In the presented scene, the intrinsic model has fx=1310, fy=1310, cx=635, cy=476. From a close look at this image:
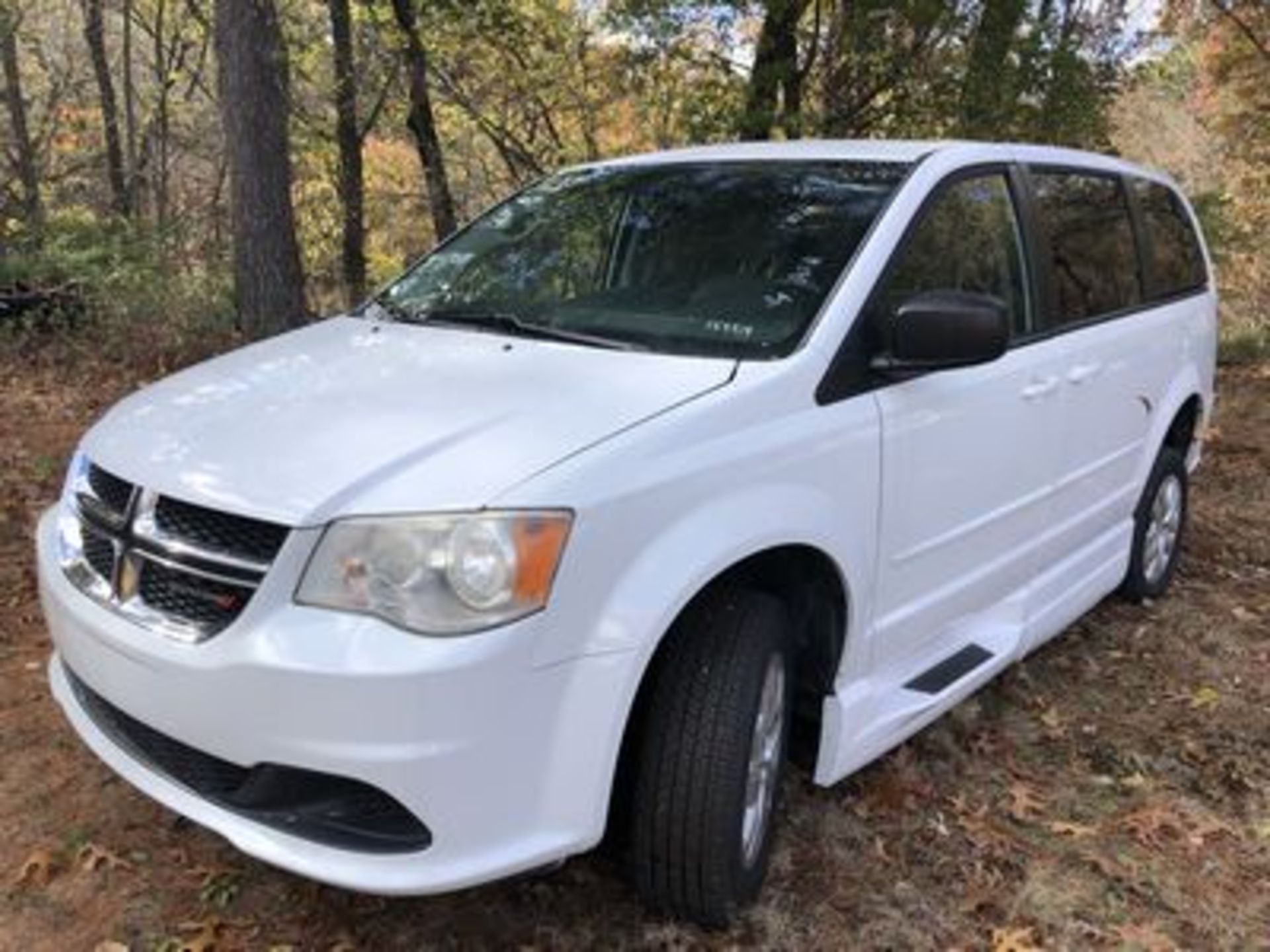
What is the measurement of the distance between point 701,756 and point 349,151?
1261 centimetres

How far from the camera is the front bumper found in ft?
7.78

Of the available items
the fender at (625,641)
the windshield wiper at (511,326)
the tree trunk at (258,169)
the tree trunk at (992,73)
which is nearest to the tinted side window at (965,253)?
the windshield wiper at (511,326)

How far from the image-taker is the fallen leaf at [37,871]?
3.19 m

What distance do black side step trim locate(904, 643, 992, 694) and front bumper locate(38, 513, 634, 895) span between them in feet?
4.30

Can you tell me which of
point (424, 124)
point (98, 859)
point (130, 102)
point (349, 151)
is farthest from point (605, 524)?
point (130, 102)

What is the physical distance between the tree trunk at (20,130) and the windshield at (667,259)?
442 inches

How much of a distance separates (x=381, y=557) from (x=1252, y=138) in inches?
770

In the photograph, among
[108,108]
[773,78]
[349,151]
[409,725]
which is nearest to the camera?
[409,725]

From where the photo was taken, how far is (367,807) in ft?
8.21

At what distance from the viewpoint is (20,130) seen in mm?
15555

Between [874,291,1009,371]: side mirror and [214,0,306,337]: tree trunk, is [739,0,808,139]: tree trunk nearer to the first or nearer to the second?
[214,0,306,337]: tree trunk

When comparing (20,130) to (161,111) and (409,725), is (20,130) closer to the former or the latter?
(161,111)

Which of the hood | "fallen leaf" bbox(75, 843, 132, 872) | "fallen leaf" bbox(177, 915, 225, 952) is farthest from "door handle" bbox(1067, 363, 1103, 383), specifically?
"fallen leaf" bbox(75, 843, 132, 872)

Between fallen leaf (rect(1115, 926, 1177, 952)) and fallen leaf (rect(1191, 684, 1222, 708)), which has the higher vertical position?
fallen leaf (rect(1115, 926, 1177, 952))
